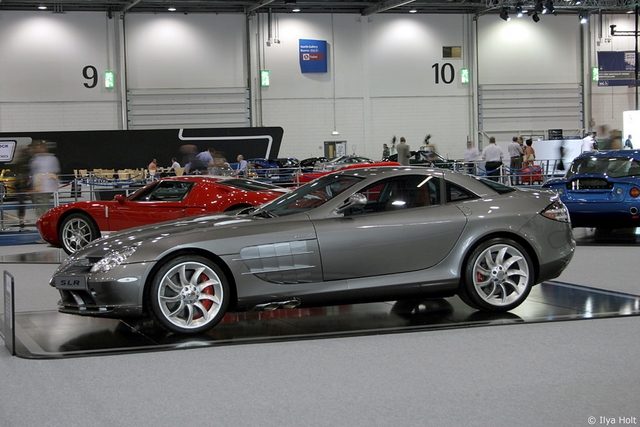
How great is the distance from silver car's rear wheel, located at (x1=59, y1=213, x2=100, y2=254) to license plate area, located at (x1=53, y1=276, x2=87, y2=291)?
6030 mm

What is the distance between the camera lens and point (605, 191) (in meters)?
12.1

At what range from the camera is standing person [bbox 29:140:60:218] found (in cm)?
1484

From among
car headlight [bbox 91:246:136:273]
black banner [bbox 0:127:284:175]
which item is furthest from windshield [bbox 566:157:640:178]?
black banner [bbox 0:127:284:175]

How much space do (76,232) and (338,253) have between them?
7.12 m

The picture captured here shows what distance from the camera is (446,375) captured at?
16.5 ft

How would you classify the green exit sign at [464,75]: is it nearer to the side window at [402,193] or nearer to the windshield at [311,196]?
the windshield at [311,196]

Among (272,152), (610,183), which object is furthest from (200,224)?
(272,152)

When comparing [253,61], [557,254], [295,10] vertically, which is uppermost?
[295,10]

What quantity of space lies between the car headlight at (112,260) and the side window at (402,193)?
1.94 m

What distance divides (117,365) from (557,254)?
154 inches

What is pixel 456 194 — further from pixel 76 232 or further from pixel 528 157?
pixel 528 157

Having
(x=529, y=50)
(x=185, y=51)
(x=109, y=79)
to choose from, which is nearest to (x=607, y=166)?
(x=109, y=79)

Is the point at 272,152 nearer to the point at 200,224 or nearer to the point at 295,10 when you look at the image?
the point at 295,10

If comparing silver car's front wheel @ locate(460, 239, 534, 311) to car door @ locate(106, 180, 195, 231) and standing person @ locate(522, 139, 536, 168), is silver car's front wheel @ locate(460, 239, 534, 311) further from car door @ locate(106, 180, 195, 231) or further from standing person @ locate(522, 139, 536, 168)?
standing person @ locate(522, 139, 536, 168)
